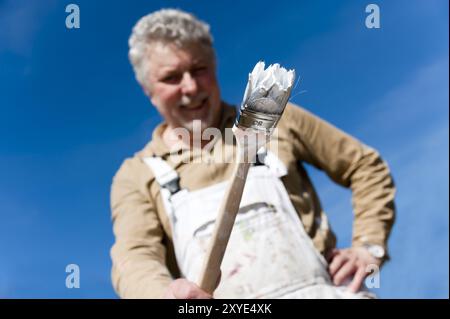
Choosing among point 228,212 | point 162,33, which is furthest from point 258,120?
point 162,33

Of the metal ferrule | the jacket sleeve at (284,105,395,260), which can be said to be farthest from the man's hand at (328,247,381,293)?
the metal ferrule

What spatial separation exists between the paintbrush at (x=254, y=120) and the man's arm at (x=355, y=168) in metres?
0.98

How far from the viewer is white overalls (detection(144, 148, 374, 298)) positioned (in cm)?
172

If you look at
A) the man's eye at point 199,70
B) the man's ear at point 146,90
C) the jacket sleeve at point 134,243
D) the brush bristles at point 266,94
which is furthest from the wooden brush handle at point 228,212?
the man's ear at point 146,90

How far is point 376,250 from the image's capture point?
1.93m

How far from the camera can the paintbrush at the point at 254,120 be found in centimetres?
94

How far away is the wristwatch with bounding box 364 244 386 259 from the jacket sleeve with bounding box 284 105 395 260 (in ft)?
0.11

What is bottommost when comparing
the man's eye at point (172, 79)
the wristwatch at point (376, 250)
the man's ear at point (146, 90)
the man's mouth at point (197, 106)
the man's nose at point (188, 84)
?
the wristwatch at point (376, 250)

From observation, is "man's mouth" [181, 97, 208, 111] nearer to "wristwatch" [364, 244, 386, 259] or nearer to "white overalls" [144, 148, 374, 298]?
"white overalls" [144, 148, 374, 298]

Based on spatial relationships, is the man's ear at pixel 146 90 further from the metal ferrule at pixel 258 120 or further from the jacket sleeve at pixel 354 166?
the metal ferrule at pixel 258 120

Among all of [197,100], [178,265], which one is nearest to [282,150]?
[197,100]

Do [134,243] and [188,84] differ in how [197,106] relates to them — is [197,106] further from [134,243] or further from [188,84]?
[134,243]
